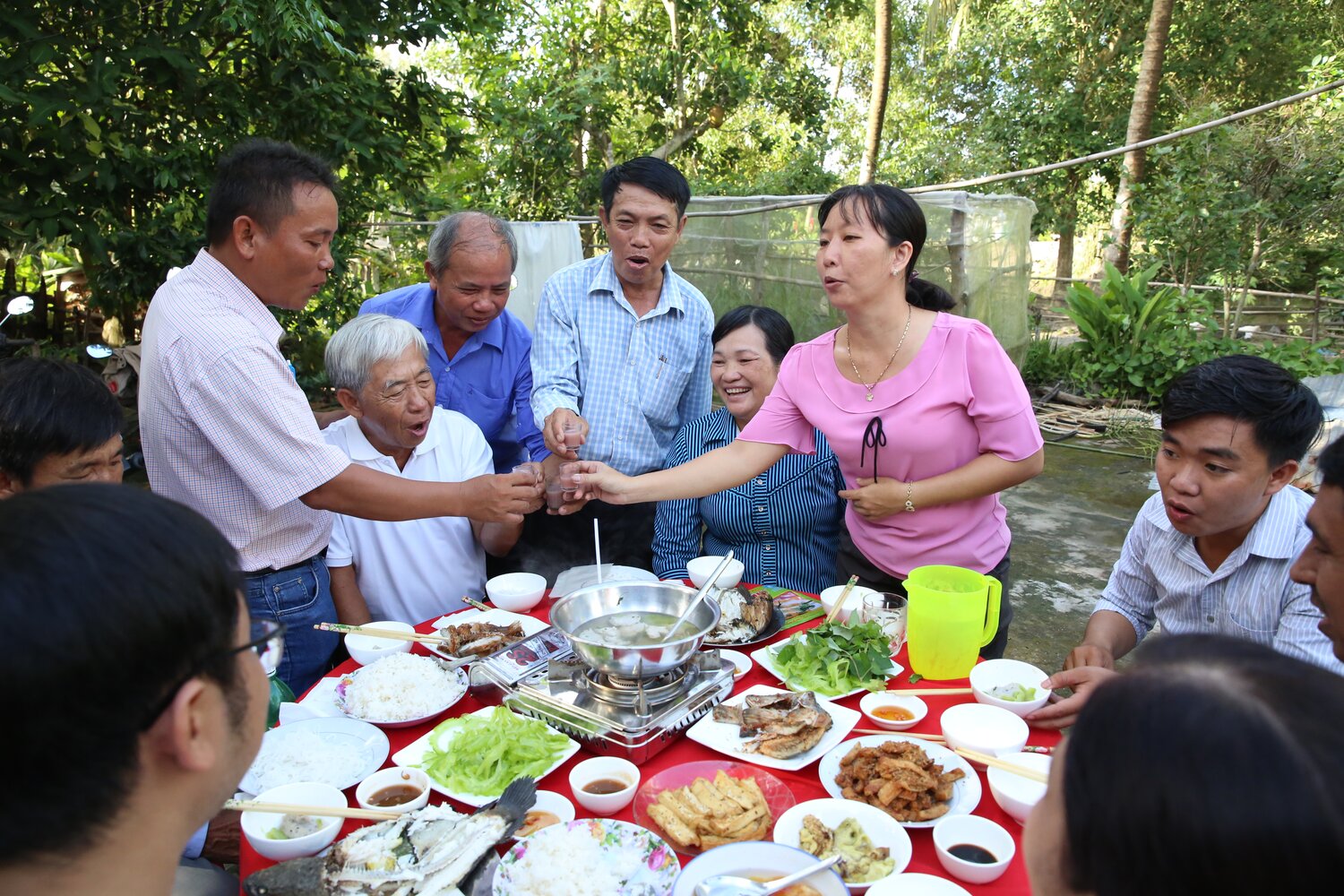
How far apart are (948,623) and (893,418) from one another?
0.91 metres

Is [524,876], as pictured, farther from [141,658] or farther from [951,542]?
[951,542]

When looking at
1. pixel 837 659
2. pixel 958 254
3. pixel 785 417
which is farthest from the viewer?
pixel 958 254

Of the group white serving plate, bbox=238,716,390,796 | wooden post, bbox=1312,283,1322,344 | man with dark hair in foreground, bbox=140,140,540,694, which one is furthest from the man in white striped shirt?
wooden post, bbox=1312,283,1322,344

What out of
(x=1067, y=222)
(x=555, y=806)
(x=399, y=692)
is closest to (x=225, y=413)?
(x=399, y=692)

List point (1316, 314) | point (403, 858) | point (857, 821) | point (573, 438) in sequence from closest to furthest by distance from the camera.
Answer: point (403, 858), point (857, 821), point (573, 438), point (1316, 314)

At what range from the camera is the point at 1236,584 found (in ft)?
8.22

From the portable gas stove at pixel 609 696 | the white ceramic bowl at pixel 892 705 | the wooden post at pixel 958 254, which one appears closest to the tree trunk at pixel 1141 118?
the wooden post at pixel 958 254

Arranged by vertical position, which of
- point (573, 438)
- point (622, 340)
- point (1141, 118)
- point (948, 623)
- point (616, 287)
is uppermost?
point (1141, 118)

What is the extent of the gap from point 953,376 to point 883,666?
111 centimetres

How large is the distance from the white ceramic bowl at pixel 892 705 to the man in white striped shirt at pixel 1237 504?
64 cm

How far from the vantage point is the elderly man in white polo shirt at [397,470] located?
3203 millimetres

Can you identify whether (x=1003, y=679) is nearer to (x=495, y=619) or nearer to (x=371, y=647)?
(x=495, y=619)

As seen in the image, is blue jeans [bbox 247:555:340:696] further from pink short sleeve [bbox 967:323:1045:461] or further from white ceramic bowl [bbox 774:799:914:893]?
pink short sleeve [bbox 967:323:1045:461]

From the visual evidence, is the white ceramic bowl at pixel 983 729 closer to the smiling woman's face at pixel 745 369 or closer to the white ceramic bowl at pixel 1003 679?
the white ceramic bowl at pixel 1003 679
